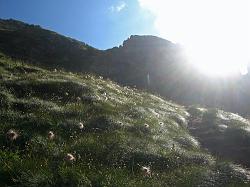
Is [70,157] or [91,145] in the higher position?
[91,145]

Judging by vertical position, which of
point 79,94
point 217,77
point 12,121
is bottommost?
point 12,121

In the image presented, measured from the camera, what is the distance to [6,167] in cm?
1310

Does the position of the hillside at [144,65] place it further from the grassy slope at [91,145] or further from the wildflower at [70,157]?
the wildflower at [70,157]

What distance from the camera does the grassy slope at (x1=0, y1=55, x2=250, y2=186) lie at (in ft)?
44.4

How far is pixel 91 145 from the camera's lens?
16.9 meters

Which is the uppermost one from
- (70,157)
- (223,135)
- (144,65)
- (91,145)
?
(144,65)

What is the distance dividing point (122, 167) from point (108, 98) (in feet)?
41.0

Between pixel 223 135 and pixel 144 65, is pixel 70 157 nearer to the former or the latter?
pixel 223 135

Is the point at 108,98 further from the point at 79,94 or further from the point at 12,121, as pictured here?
the point at 12,121

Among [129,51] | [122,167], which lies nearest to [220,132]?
[122,167]

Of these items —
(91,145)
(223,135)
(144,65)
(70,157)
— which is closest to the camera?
(70,157)

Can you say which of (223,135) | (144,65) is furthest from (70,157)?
(144,65)

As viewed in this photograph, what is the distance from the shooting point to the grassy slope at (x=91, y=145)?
13531mm

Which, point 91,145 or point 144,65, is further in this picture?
point 144,65
